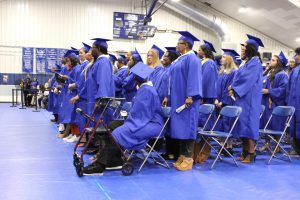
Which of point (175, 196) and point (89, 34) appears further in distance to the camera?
point (89, 34)

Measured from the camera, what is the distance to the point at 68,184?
3.76 meters

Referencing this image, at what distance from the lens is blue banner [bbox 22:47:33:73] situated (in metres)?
17.2

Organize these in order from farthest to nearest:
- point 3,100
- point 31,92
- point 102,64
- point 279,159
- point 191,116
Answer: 1. point 3,100
2. point 31,92
3. point 279,159
4. point 102,64
5. point 191,116

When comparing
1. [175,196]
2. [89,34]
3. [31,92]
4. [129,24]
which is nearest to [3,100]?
[31,92]

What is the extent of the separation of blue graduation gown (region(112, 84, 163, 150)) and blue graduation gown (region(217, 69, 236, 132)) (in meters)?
1.77

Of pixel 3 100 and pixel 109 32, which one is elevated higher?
pixel 109 32

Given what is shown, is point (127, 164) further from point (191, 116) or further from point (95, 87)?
point (95, 87)

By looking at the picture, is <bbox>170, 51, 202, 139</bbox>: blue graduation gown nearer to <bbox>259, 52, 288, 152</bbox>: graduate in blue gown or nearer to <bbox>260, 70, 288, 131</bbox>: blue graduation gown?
<bbox>259, 52, 288, 152</bbox>: graduate in blue gown

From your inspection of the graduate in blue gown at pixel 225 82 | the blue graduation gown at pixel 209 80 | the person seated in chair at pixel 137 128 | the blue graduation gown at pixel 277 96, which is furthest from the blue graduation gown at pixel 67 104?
the blue graduation gown at pixel 277 96

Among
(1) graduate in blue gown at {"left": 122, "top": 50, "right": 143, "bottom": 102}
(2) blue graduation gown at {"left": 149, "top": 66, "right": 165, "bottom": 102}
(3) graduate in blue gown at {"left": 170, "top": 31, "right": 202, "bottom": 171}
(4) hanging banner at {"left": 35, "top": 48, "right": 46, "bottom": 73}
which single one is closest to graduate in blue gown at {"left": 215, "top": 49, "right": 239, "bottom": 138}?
(2) blue graduation gown at {"left": 149, "top": 66, "right": 165, "bottom": 102}

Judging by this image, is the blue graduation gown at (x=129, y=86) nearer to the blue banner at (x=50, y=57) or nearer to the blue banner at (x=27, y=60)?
the blue banner at (x=50, y=57)

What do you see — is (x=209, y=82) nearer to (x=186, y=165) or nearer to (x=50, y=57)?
(x=186, y=165)

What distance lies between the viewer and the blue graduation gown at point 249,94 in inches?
204

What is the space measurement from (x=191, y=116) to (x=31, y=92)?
1270cm
